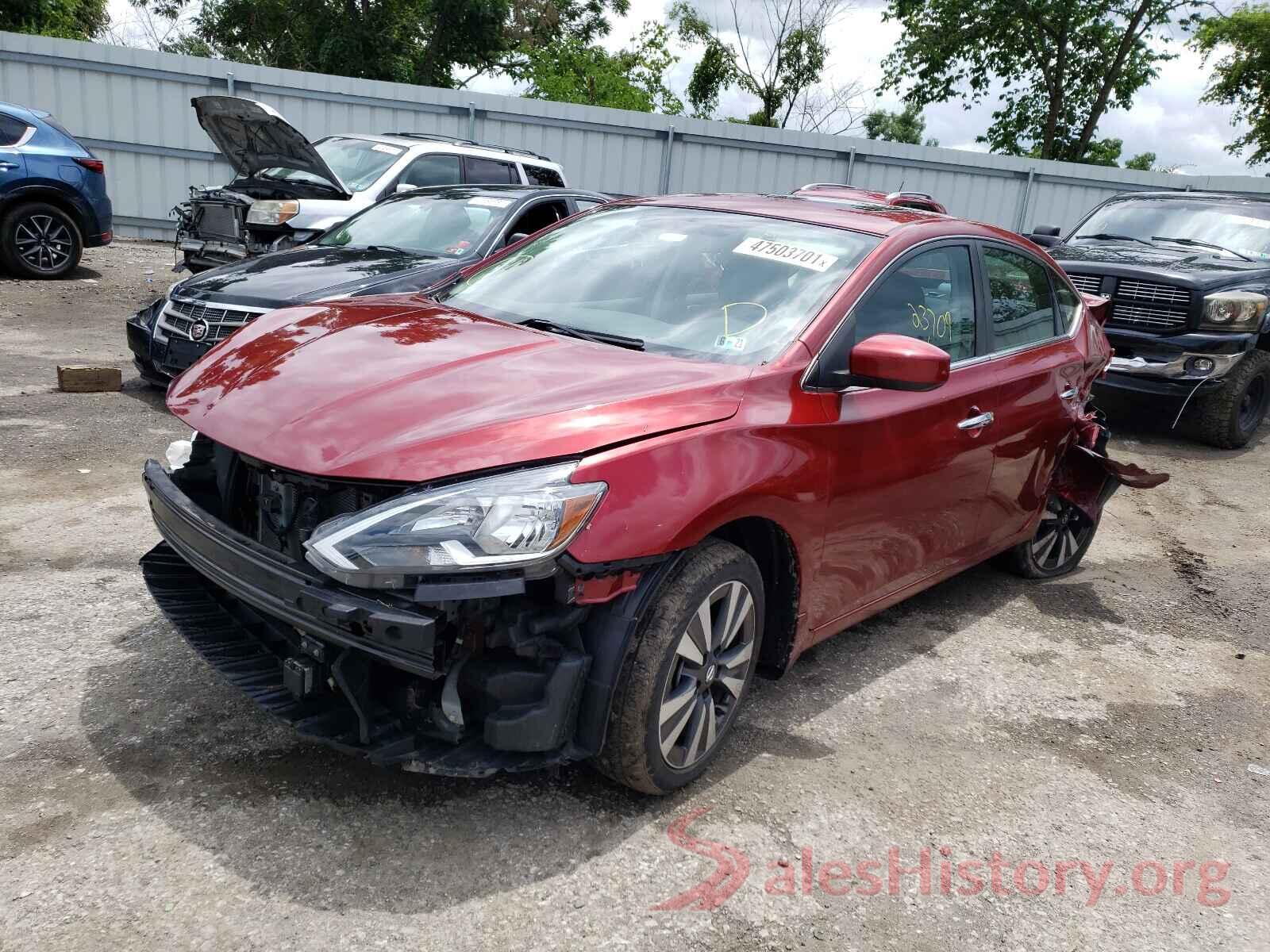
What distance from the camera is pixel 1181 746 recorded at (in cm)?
362

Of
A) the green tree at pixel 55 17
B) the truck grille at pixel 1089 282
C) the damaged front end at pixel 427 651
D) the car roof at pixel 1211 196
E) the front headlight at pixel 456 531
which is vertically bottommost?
the damaged front end at pixel 427 651

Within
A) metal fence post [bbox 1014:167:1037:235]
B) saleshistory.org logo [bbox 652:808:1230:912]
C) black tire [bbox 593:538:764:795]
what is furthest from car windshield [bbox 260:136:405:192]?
metal fence post [bbox 1014:167:1037:235]

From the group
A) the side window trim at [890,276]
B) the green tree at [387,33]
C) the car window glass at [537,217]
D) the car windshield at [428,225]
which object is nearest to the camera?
the side window trim at [890,276]

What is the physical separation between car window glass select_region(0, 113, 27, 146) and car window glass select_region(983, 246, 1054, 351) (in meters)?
9.84

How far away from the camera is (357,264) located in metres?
6.46

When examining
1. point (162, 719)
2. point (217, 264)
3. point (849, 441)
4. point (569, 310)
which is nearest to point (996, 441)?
point (849, 441)

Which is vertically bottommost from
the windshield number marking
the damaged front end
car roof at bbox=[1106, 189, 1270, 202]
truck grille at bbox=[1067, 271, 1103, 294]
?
the damaged front end

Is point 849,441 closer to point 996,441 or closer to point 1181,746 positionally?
point 996,441

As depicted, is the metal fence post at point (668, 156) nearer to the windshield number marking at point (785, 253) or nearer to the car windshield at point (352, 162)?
the car windshield at point (352, 162)

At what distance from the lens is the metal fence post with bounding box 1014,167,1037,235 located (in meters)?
18.3

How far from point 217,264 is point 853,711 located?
697cm

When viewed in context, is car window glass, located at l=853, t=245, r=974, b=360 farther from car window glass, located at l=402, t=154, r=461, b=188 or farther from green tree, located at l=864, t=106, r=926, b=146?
green tree, located at l=864, t=106, r=926, b=146

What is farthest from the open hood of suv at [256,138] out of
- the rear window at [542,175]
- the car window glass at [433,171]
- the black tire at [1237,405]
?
the black tire at [1237,405]

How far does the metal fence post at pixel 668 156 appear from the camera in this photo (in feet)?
53.8
